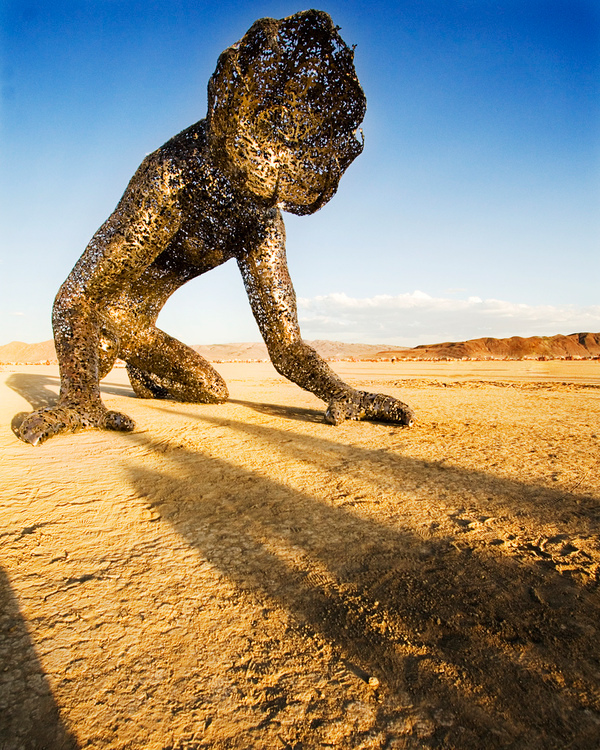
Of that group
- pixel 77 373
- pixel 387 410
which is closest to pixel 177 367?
pixel 77 373

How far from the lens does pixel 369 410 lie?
9.59 ft

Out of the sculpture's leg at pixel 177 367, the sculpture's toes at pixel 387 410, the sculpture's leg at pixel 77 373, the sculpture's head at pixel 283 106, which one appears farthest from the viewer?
the sculpture's leg at pixel 177 367

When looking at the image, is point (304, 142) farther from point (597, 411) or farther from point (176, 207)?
point (597, 411)

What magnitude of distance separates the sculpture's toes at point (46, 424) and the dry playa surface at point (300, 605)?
17.7 inches

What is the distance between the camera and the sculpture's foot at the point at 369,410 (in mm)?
2830

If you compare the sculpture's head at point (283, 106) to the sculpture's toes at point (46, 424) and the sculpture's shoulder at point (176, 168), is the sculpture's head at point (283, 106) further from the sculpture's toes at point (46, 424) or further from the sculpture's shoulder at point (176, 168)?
the sculpture's toes at point (46, 424)

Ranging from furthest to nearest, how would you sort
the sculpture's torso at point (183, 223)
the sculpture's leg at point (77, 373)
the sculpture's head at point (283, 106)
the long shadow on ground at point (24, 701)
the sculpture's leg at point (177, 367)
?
the sculpture's leg at point (177, 367) < the sculpture's torso at point (183, 223) < the sculpture's leg at point (77, 373) < the sculpture's head at point (283, 106) < the long shadow on ground at point (24, 701)

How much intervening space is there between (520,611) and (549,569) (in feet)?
0.69

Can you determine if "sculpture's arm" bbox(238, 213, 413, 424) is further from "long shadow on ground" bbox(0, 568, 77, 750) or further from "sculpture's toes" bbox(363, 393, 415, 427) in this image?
"long shadow on ground" bbox(0, 568, 77, 750)

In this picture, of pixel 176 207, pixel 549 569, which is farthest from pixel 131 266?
pixel 549 569

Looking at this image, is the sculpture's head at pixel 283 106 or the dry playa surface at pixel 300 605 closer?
the dry playa surface at pixel 300 605

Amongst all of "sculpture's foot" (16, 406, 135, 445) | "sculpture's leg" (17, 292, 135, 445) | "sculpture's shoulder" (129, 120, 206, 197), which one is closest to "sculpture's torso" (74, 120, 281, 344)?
"sculpture's shoulder" (129, 120, 206, 197)

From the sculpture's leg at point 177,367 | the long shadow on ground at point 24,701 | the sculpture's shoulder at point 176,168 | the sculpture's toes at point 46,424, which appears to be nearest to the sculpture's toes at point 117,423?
the sculpture's toes at point 46,424

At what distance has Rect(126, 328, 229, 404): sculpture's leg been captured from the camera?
11.7 feet
